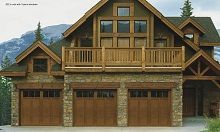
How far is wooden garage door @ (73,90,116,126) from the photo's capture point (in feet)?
87.4

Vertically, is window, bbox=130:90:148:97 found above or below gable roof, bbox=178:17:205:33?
below

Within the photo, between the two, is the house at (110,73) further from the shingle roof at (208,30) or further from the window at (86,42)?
the shingle roof at (208,30)

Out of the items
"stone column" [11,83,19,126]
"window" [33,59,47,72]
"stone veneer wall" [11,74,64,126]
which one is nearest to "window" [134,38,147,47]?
"stone veneer wall" [11,74,64,126]

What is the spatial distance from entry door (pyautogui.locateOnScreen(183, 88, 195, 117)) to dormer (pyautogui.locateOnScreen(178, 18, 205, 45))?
3.69m

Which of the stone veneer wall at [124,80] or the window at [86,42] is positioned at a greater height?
the window at [86,42]

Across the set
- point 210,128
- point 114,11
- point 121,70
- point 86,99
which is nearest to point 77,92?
point 86,99

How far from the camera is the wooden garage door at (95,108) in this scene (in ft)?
87.4

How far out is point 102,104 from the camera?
26781 mm

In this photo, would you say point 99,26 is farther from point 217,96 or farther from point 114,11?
point 217,96

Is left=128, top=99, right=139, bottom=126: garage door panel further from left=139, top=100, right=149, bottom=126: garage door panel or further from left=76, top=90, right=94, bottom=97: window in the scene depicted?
left=76, top=90, right=94, bottom=97: window

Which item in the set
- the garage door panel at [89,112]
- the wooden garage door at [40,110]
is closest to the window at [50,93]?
the wooden garage door at [40,110]

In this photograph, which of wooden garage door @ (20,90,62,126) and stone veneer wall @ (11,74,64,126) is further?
stone veneer wall @ (11,74,64,126)

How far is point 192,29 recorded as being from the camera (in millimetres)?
32750

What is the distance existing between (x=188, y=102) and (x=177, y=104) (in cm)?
663
